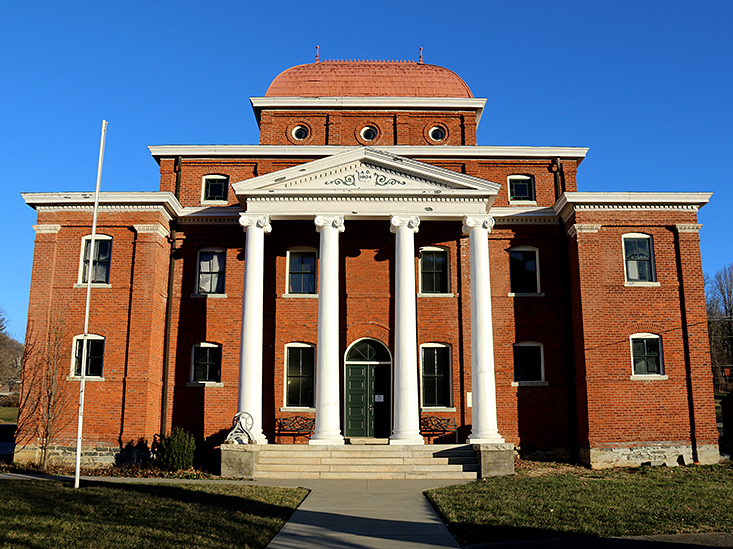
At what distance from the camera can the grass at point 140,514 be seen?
32.8 ft

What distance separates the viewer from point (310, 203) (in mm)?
22469

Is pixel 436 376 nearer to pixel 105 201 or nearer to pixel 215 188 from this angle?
pixel 215 188

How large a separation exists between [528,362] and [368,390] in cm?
599

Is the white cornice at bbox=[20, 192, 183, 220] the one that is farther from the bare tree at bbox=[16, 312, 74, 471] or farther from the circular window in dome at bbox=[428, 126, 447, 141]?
the circular window in dome at bbox=[428, 126, 447, 141]

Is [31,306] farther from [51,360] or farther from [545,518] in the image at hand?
[545,518]

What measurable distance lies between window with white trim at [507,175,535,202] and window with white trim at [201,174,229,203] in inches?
443

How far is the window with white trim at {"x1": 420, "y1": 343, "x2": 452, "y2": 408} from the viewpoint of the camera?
23797 mm

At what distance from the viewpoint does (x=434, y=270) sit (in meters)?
24.8

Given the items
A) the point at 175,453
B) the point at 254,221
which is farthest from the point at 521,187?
the point at 175,453

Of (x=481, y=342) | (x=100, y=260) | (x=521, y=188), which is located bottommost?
(x=481, y=342)

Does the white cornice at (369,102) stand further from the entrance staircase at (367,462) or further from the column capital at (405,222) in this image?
the entrance staircase at (367,462)

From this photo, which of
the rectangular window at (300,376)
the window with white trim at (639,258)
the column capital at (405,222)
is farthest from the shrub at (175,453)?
the window with white trim at (639,258)

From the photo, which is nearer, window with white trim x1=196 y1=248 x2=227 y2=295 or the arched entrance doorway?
the arched entrance doorway

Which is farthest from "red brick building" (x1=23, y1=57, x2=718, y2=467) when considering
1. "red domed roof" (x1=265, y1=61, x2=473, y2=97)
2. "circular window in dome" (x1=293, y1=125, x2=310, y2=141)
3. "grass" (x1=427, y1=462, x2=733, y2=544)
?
"red domed roof" (x1=265, y1=61, x2=473, y2=97)
